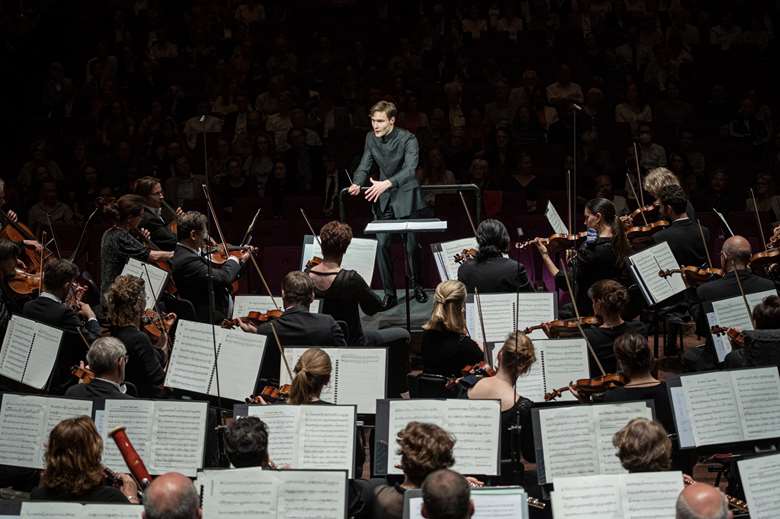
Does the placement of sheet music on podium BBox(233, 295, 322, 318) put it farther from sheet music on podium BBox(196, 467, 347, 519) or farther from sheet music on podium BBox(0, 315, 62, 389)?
sheet music on podium BBox(196, 467, 347, 519)

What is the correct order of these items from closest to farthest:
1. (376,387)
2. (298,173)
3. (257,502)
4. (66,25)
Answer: (257,502) < (376,387) < (298,173) < (66,25)

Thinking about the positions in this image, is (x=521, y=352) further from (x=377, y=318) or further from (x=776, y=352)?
(x=377, y=318)

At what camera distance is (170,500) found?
351cm

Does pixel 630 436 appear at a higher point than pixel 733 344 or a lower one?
lower

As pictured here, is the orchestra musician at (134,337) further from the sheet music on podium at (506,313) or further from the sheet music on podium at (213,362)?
the sheet music on podium at (506,313)

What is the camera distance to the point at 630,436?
13.6ft

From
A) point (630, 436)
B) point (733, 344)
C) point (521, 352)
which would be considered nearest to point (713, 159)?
point (733, 344)

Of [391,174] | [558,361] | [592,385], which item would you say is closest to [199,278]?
[391,174]

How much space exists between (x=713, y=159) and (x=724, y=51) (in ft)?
7.12

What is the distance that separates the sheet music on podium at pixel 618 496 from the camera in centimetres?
398

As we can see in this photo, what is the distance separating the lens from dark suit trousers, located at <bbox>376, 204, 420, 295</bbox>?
7969 mm

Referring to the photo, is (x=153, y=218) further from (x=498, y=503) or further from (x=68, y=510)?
(x=498, y=503)

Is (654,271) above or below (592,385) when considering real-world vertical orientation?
above

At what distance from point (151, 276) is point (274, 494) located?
10.2 ft
